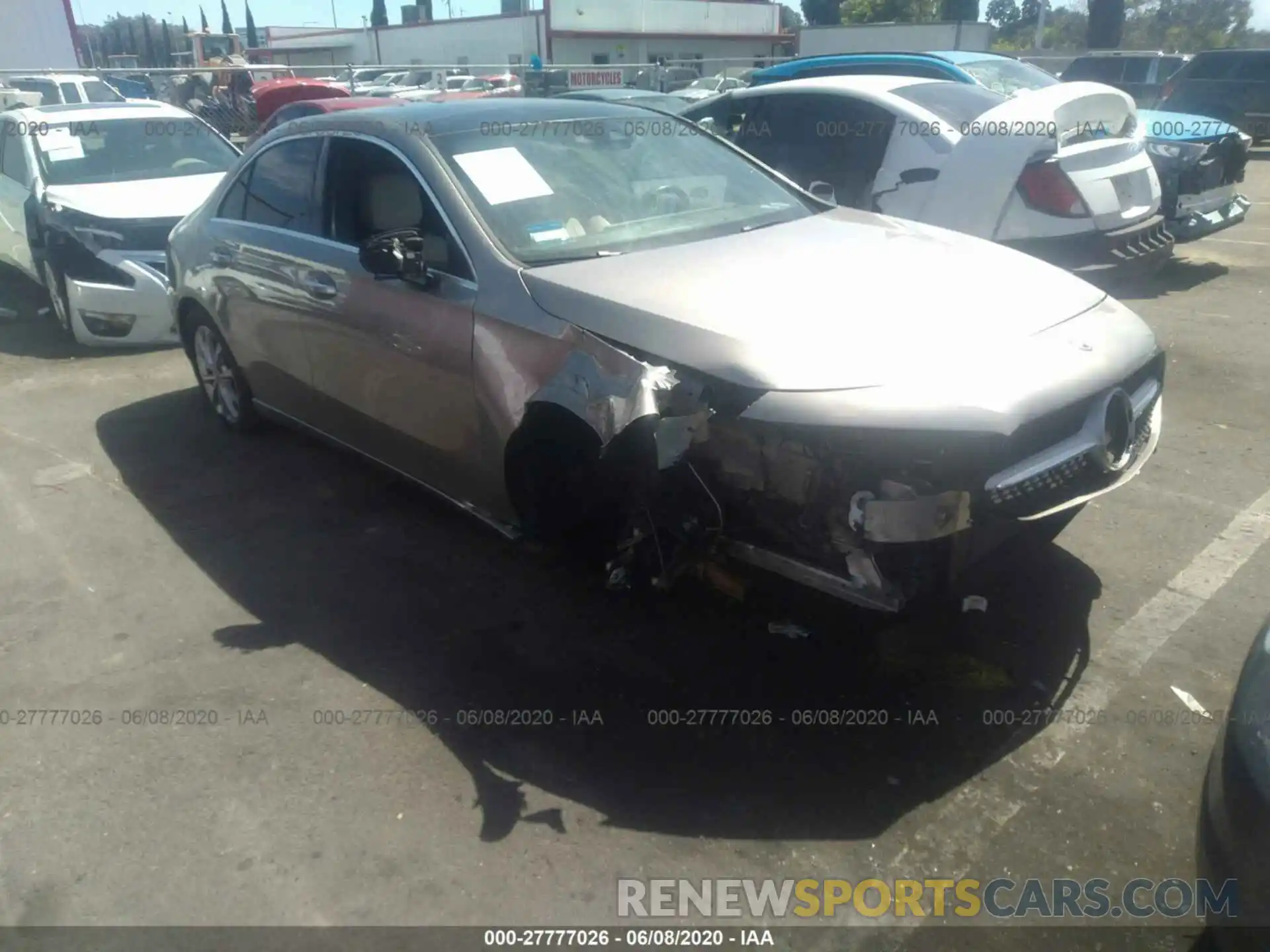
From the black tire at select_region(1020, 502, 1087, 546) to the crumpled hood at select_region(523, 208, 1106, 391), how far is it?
22.1 inches

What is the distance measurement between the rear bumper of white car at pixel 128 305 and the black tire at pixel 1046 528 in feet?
20.2

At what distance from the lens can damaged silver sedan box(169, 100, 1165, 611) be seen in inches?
111

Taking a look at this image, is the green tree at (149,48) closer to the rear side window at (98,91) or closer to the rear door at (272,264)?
the rear side window at (98,91)

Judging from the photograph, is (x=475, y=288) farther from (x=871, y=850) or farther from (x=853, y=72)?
(x=853, y=72)

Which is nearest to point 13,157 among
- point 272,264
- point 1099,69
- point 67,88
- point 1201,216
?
point 272,264

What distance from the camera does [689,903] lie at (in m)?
2.53

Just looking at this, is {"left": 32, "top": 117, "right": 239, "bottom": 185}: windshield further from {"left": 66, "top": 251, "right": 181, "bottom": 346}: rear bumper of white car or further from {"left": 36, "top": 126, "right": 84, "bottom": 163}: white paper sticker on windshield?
{"left": 66, "top": 251, "right": 181, "bottom": 346}: rear bumper of white car

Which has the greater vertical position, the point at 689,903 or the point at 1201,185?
the point at 1201,185

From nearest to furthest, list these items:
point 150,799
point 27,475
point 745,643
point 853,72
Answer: point 150,799
point 745,643
point 27,475
point 853,72

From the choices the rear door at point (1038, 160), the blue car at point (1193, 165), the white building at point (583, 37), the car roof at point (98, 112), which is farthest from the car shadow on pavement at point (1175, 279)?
the white building at point (583, 37)

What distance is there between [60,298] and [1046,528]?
7550 millimetres

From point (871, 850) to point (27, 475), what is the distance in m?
4.77

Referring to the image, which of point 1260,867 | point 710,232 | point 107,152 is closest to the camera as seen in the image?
point 1260,867

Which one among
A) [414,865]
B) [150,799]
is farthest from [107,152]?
[414,865]
